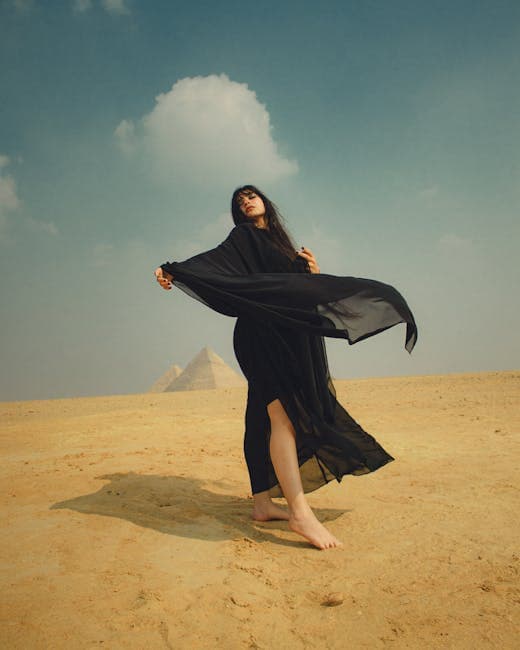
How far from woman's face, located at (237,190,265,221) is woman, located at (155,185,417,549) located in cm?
16

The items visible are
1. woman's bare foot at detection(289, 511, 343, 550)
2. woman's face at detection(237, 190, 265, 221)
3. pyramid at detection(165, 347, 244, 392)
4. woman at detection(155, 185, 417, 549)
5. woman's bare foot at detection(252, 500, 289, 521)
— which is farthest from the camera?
pyramid at detection(165, 347, 244, 392)

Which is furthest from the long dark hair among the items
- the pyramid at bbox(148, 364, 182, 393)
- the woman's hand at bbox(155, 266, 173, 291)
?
the pyramid at bbox(148, 364, 182, 393)

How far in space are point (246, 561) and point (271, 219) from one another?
2.38m

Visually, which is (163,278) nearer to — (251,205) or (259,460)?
(251,205)

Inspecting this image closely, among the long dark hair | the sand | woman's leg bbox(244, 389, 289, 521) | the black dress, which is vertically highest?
the long dark hair

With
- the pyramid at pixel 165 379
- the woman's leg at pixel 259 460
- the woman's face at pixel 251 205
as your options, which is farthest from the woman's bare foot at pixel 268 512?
the pyramid at pixel 165 379

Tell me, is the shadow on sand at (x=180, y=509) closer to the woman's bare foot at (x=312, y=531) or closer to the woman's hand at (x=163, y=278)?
the woman's bare foot at (x=312, y=531)

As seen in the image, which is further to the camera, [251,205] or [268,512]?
[251,205]

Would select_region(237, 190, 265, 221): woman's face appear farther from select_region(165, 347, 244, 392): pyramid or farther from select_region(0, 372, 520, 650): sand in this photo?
select_region(165, 347, 244, 392): pyramid

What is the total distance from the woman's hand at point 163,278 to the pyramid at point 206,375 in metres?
43.2

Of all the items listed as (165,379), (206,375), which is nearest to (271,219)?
(206,375)

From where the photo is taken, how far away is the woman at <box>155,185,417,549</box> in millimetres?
2904

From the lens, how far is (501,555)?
2.36m

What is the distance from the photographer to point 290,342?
3.10m
